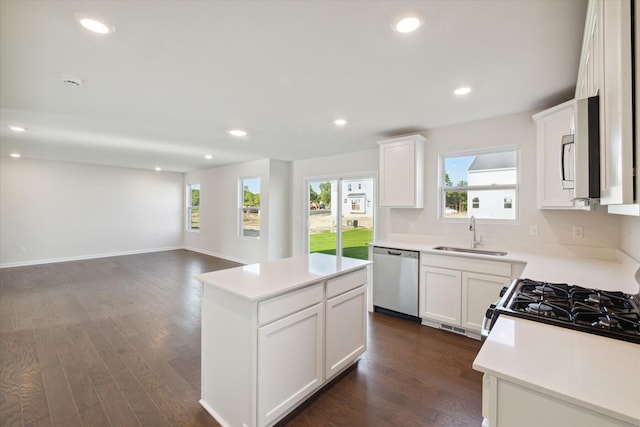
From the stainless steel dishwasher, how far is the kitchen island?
1352 mm

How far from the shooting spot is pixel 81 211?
Result: 6.95 meters

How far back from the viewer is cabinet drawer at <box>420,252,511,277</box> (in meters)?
2.72

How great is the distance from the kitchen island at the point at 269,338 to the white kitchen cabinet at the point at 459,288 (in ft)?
4.56

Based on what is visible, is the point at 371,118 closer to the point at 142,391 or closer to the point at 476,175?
the point at 476,175

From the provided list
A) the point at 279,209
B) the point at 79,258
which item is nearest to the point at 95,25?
the point at 279,209

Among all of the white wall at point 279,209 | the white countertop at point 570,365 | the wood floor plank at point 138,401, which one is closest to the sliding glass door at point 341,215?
the white wall at point 279,209

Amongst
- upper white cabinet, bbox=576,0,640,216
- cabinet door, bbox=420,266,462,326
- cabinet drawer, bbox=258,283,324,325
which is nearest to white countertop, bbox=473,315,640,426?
upper white cabinet, bbox=576,0,640,216

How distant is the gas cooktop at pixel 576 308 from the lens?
3.54ft

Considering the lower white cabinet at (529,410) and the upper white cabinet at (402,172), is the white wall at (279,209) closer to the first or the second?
the upper white cabinet at (402,172)

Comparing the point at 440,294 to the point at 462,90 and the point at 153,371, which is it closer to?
the point at 462,90

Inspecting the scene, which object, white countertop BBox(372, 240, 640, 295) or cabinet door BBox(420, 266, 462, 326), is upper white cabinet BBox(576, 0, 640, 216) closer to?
white countertop BBox(372, 240, 640, 295)

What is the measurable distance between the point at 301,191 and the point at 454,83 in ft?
13.8

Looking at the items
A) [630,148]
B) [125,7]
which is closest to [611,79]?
[630,148]

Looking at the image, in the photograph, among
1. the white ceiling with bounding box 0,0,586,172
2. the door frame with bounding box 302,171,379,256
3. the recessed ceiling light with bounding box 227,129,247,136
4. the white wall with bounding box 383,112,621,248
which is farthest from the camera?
A: the door frame with bounding box 302,171,379,256
